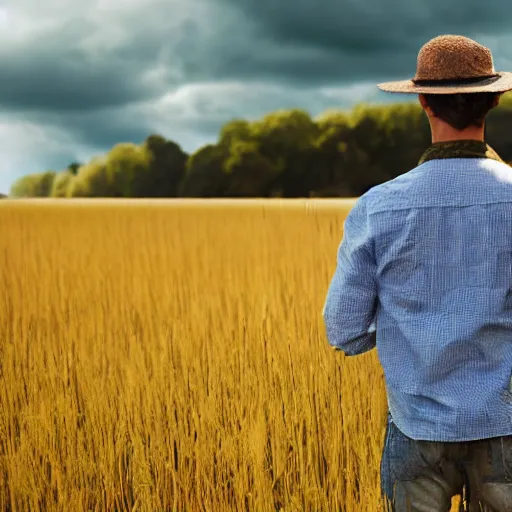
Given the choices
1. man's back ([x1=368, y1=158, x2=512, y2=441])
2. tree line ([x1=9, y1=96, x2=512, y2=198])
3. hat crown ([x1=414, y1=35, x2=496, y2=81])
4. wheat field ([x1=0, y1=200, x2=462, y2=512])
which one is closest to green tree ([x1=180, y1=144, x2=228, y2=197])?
tree line ([x1=9, y1=96, x2=512, y2=198])

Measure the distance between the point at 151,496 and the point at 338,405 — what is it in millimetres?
662

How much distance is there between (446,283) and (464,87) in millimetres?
335

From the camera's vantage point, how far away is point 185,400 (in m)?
2.36

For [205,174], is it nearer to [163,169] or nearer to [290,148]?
[163,169]

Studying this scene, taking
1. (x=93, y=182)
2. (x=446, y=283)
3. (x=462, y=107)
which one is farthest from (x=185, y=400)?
(x=93, y=182)

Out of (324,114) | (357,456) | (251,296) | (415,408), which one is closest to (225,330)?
(251,296)

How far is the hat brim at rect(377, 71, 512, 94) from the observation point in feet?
3.99

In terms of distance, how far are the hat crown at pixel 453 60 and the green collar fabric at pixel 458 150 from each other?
0.39 feet

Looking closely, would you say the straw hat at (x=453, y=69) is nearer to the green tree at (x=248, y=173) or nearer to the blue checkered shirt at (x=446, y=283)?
the blue checkered shirt at (x=446, y=283)

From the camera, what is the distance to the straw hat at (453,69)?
49.6 inches

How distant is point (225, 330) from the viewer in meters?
2.81

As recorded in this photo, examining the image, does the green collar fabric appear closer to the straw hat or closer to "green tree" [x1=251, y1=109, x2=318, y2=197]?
the straw hat

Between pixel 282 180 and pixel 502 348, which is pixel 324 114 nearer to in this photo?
pixel 282 180

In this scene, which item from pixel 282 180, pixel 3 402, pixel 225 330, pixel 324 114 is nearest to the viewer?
pixel 3 402
